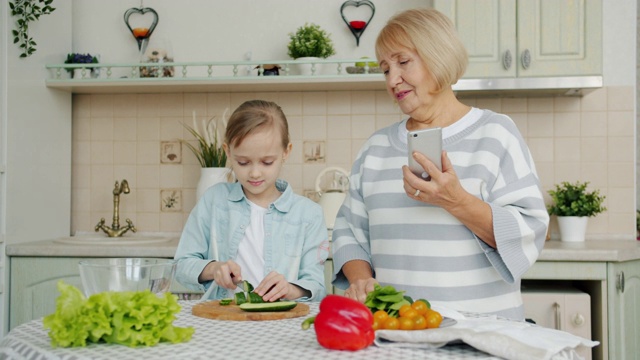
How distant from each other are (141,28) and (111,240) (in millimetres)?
939

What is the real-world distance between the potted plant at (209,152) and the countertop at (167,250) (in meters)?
0.33

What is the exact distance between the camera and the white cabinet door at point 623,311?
256cm

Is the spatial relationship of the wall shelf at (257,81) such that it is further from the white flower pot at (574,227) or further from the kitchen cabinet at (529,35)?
the white flower pot at (574,227)

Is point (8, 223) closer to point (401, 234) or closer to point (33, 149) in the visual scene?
point (33, 149)

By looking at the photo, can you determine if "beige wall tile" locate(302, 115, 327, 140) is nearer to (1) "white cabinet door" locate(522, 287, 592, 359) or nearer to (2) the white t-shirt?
(1) "white cabinet door" locate(522, 287, 592, 359)

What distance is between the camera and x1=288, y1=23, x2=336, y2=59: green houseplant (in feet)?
9.86

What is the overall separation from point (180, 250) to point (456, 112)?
0.73 metres

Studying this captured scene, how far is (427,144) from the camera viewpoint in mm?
1246

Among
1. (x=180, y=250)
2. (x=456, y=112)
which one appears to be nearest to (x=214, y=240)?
(x=180, y=250)

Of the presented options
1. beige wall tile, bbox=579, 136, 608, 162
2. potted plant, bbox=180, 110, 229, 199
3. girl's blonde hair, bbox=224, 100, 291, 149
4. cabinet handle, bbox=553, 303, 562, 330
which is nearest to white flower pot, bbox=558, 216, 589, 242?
beige wall tile, bbox=579, 136, 608, 162

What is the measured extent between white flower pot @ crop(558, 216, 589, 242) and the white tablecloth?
6.33 feet

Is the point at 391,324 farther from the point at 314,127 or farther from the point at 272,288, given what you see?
the point at 314,127

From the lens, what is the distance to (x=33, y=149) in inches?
116

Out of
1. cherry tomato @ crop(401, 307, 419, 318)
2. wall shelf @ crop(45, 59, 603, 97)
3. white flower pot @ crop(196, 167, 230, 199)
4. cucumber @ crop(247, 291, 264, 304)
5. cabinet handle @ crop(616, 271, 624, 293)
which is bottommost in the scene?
cabinet handle @ crop(616, 271, 624, 293)
